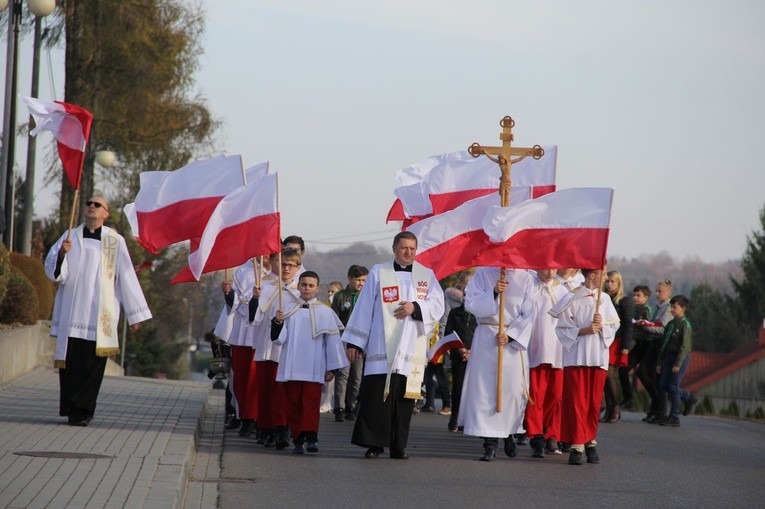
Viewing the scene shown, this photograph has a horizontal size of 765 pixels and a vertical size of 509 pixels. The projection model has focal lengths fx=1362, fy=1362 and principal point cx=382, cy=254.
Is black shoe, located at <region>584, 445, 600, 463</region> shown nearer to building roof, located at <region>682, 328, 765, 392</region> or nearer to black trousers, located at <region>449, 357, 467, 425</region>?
black trousers, located at <region>449, 357, 467, 425</region>

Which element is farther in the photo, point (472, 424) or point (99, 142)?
point (99, 142)

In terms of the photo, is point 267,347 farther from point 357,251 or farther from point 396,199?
point 357,251

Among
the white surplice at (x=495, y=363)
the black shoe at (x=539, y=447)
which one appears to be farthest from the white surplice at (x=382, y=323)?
the black shoe at (x=539, y=447)

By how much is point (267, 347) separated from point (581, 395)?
3.05m

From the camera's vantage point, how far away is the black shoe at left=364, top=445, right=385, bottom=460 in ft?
39.5

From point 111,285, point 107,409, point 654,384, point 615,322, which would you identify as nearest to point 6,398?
point 107,409

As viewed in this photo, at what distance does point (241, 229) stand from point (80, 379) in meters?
2.05

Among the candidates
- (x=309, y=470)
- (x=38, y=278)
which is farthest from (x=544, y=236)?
(x=38, y=278)

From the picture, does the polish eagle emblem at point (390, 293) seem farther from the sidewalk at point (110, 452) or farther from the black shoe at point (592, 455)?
the black shoe at point (592, 455)

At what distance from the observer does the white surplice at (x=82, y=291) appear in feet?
42.1

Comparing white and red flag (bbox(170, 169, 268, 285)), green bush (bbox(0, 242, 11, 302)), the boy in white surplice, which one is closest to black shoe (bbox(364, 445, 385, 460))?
the boy in white surplice

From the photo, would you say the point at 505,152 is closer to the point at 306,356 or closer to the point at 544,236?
the point at 544,236

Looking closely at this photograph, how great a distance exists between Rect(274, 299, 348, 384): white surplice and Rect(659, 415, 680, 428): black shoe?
21.7 ft

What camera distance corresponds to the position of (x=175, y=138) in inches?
1410
